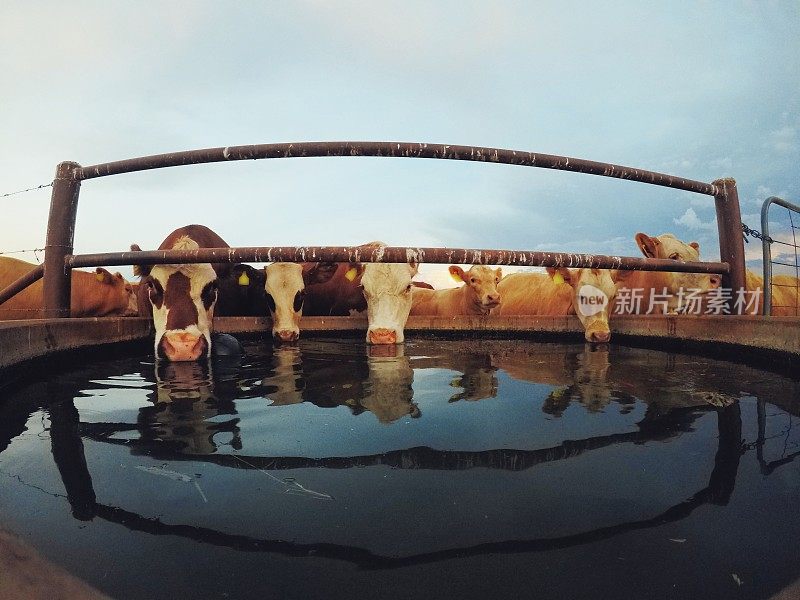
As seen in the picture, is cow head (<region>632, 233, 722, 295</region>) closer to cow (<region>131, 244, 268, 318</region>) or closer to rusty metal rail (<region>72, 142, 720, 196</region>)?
rusty metal rail (<region>72, 142, 720, 196</region>)

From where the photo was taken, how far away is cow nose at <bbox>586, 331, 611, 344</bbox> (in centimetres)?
595

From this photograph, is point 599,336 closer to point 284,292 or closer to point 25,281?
Answer: point 284,292

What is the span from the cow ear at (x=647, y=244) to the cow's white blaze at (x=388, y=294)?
157 inches

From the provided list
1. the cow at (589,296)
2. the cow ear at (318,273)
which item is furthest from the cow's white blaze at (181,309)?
the cow at (589,296)

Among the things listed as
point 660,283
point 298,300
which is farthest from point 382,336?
point 660,283

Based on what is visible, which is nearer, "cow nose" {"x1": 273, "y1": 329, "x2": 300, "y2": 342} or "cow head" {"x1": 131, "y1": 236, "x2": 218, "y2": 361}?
"cow head" {"x1": 131, "y1": 236, "x2": 218, "y2": 361}

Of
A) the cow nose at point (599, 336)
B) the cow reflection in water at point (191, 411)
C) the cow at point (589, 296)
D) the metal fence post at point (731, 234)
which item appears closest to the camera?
the cow reflection in water at point (191, 411)

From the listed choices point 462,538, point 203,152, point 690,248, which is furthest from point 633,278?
point 462,538

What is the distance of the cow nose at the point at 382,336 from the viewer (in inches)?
207

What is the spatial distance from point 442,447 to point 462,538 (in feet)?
1.94

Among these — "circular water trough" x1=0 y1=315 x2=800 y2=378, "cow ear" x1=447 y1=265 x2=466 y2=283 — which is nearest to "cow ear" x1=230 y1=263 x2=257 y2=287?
"circular water trough" x1=0 y1=315 x2=800 y2=378

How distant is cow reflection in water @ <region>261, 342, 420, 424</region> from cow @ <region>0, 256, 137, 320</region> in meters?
7.36

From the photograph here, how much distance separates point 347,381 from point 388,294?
2.84 m

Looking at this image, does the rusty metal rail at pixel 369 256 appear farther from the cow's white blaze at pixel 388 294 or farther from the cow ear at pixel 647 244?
the cow ear at pixel 647 244
